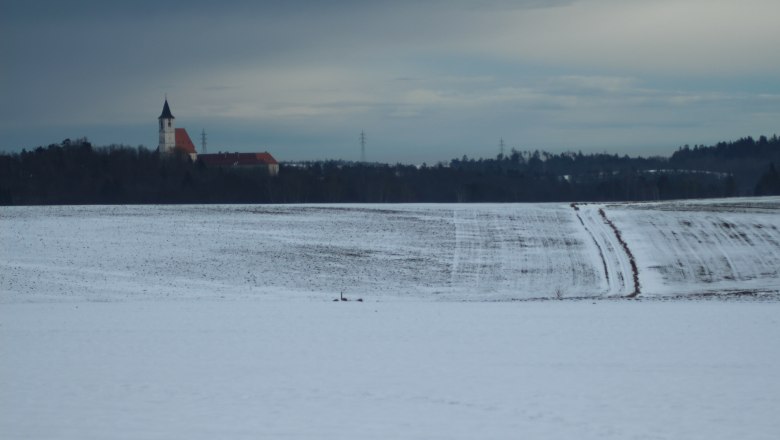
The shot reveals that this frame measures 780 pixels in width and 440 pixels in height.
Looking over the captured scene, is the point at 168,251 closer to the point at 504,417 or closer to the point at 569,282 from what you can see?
the point at 569,282

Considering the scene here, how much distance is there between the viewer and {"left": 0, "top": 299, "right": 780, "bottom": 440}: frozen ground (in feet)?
37.8

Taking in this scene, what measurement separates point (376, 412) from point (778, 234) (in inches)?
1472

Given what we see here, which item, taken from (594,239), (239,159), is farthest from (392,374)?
(239,159)

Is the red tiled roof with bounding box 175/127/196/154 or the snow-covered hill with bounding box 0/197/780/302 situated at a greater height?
the red tiled roof with bounding box 175/127/196/154

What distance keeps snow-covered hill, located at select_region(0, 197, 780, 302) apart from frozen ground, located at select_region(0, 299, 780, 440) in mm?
8553

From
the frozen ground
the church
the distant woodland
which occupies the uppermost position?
the church

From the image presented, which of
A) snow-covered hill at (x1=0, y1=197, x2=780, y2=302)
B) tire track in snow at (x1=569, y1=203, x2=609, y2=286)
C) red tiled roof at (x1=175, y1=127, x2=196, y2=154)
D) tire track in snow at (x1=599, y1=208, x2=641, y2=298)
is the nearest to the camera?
tire track in snow at (x1=599, y1=208, x2=641, y2=298)

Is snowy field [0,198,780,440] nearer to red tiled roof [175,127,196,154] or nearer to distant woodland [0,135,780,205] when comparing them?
distant woodland [0,135,780,205]

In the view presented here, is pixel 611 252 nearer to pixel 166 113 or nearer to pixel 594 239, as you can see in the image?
pixel 594 239

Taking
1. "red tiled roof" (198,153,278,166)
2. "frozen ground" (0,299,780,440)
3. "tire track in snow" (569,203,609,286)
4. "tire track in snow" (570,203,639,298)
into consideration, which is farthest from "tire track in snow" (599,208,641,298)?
"red tiled roof" (198,153,278,166)

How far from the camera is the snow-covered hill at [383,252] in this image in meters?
32.6

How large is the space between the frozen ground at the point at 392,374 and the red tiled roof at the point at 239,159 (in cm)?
13455

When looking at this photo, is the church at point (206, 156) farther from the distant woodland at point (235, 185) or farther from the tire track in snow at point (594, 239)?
the tire track in snow at point (594, 239)

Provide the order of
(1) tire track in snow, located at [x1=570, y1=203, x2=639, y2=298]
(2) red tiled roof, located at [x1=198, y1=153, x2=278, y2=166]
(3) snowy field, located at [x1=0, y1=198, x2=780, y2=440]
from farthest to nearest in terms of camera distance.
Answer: (2) red tiled roof, located at [x1=198, y1=153, x2=278, y2=166], (1) tire track in snow, located at [x1=570, y1=203, x2=639, y2=298], (3) snowy field, located at [x1=0, y1=198, x2=780, y2=440]
